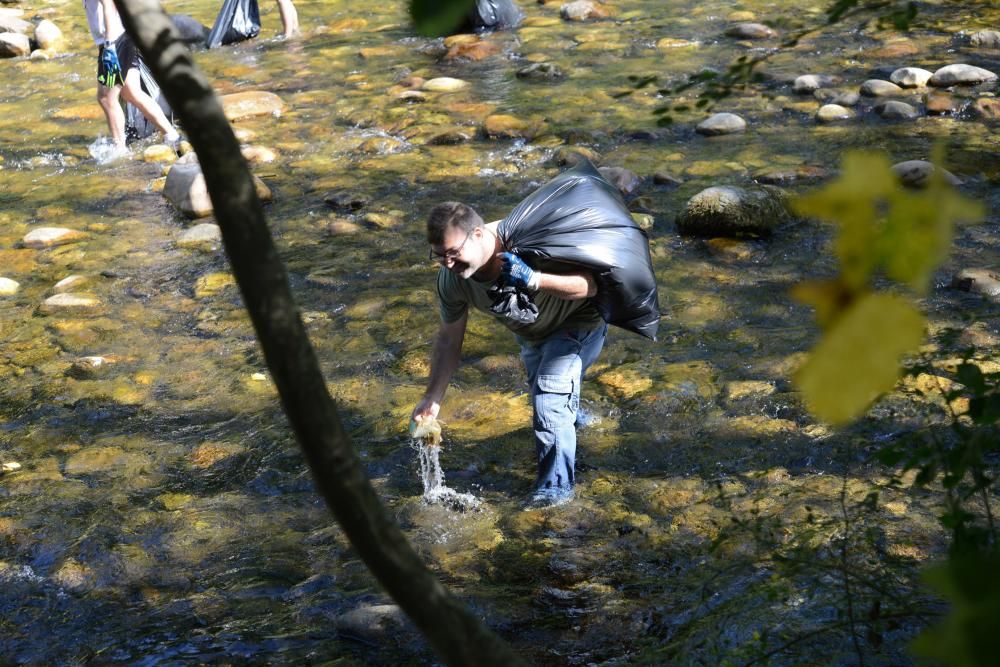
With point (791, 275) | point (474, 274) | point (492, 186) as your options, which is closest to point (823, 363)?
point (474, 274)

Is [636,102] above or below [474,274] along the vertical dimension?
below

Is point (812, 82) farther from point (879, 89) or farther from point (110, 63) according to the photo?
point (110, 63)

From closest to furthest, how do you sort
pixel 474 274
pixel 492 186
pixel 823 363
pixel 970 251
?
pixel 823 363
pixel 474 274
pixel 970 251
pixel 492 186

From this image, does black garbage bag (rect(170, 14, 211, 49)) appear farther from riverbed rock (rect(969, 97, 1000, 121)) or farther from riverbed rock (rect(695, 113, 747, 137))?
riverbed rock (rect(969, 97, 1000, 121))

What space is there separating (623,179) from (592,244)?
365cm

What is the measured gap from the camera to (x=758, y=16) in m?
11.5

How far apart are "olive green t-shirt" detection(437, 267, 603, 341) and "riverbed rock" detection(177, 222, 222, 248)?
3694mm

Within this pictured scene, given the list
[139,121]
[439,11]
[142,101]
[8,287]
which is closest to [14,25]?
[139,121]

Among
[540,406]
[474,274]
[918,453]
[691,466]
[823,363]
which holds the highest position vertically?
[823,363]

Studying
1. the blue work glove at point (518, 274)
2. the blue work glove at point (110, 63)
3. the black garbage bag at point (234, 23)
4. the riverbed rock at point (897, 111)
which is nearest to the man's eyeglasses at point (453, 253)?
the blue work glove at point (518, 274)

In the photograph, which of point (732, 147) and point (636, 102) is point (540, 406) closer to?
point (732, 147)

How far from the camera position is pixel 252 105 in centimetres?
1023

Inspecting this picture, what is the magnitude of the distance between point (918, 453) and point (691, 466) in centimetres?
279

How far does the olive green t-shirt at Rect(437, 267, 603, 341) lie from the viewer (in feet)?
13.9
